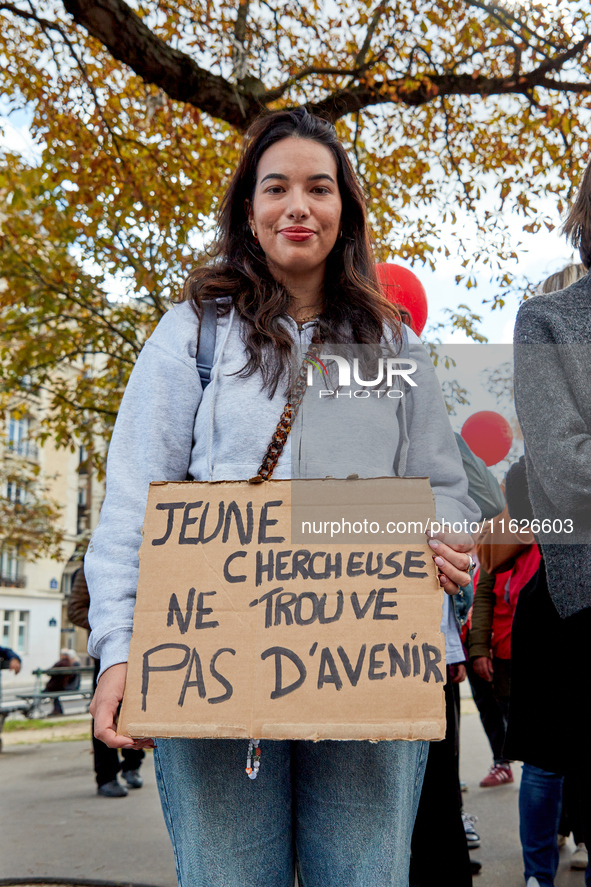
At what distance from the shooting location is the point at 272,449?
1516mm

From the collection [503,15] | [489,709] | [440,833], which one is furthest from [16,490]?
[440,833]

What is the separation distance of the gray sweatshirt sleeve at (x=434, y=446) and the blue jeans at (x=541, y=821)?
6.12 ft

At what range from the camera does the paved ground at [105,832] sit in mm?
3912

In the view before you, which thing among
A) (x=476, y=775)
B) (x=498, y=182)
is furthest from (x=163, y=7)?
(x=476, y=775)

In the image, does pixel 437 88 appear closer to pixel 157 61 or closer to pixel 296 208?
pixel 157 61

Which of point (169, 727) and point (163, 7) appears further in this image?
point (163, 7)

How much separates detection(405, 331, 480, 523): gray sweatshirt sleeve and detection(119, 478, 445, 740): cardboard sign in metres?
0.28

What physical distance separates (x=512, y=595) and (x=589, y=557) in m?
2.70

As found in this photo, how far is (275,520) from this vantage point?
1401 millimetres

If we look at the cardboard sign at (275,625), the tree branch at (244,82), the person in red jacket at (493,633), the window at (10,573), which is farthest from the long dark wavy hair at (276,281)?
the window at (10,573)

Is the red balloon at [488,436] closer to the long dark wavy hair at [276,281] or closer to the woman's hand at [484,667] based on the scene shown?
the woman's hand at [484,667]

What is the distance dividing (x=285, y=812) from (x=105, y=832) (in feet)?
12.8

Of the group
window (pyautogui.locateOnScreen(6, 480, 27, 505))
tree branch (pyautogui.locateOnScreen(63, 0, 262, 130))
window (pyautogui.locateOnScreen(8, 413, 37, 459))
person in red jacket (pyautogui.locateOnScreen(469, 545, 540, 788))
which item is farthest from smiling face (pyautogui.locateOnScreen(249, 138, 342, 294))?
window (pyautogui.locateOnScreen(8, 413, 37, 459))

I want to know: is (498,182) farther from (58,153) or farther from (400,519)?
(400,519)
